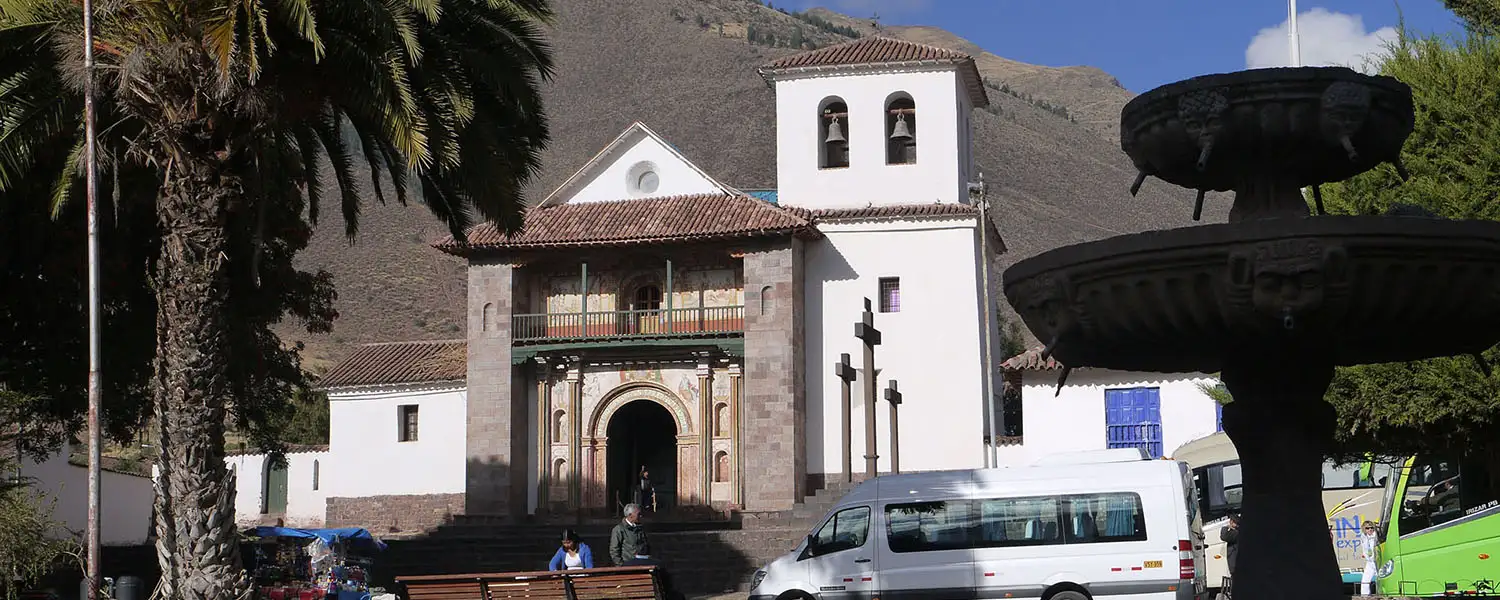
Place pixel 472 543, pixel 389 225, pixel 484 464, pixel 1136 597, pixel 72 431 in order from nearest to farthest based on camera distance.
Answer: pixel 1136 597 → pixel 72 431 → pixel 472 543 → pixel 484 464 → pixel 389 225

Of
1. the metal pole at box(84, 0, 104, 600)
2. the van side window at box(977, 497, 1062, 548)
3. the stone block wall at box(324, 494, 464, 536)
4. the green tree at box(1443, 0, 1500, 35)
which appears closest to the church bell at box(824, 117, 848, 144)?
the stone block wall at box(324, 494, 464, 536)

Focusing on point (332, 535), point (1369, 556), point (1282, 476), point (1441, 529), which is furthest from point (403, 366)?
point (1282, 476)

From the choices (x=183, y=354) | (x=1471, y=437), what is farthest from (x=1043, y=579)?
(x=183, y=354)

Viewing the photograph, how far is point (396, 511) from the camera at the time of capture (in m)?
38.0

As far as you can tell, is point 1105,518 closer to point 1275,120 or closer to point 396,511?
point 1275,120

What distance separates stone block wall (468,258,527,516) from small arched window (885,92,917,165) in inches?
338

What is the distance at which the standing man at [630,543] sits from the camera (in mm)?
16109

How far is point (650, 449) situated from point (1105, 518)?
19.3 m

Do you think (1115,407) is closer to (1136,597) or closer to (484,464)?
(484,464)

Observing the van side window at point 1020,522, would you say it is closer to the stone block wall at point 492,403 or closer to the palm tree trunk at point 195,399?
the palm tree trunk at point 195,399

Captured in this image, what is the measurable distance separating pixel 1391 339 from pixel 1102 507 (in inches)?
423

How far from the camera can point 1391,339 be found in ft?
26.1

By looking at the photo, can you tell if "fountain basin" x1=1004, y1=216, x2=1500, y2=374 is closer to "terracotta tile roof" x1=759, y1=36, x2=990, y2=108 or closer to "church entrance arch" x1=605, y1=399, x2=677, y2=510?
"terracotta tile roof" x1=759, y1=36, x2=990, y2=108

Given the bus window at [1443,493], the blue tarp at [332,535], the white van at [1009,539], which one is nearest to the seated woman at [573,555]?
the white van at [1009,539]
